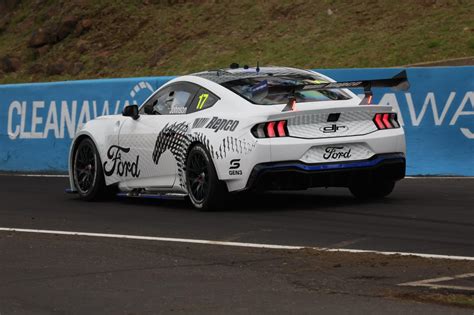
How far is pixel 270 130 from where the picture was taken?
37.6 feet

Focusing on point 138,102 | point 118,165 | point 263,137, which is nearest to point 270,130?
point 263,137

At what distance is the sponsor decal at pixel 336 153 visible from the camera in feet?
37.9

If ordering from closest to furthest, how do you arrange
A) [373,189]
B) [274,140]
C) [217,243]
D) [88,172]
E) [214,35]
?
[217,243], [274,140], [373,189], [88,172], [214,35]

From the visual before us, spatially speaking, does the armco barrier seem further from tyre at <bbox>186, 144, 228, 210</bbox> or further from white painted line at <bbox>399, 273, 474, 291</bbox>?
A: white painted line at <bbox>399, 273, 474, 291</bbox>

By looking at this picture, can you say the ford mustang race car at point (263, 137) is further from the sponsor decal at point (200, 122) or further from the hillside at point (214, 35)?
the hillside at point (214, 35)

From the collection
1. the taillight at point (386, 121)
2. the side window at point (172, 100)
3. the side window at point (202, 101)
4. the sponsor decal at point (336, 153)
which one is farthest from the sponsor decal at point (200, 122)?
the taillight at point (386, 121)

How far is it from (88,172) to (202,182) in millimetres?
2429

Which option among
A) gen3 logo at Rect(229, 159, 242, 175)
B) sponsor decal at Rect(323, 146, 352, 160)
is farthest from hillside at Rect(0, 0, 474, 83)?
gen3 logo at Rect(229, 159, 242, 175)

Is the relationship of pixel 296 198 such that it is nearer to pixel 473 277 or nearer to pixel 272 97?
pixel 272 97

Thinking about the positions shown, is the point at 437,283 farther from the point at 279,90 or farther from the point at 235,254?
the point at 279,90

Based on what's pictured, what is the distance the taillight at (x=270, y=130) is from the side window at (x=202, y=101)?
89 centimetres

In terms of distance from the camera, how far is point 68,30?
125 feet

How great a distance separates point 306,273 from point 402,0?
970 inches

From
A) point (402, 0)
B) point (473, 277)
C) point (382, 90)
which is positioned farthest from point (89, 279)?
point (402, 0)
